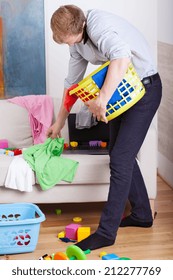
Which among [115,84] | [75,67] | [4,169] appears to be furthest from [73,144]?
[115,84]

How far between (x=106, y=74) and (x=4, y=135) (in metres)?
1.15

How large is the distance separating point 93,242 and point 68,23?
1.05 metres

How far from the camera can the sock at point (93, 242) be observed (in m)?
3.11

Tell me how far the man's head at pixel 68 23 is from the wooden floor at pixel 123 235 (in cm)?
104

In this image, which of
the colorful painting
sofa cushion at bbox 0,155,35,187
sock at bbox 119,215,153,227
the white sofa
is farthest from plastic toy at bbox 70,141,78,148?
the colorful painting

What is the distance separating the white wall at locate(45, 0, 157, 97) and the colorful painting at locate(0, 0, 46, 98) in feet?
0.15

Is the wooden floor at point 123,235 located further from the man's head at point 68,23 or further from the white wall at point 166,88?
the man's head at point 68,23

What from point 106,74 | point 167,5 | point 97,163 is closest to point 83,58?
point 106,74

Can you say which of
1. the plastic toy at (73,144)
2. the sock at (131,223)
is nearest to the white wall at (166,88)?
the plastic toy at (73,144)

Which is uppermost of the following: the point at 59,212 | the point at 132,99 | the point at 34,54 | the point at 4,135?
the point at 132,99

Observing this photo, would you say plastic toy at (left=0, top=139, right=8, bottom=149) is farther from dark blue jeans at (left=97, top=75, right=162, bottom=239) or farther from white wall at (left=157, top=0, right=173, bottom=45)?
white wall at (left=157, top=0, right=173, bottom=45)

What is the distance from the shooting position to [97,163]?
3447 millimetres

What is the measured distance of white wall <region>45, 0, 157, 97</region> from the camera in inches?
175

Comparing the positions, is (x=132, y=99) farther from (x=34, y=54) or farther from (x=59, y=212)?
(x=34, y=54)
